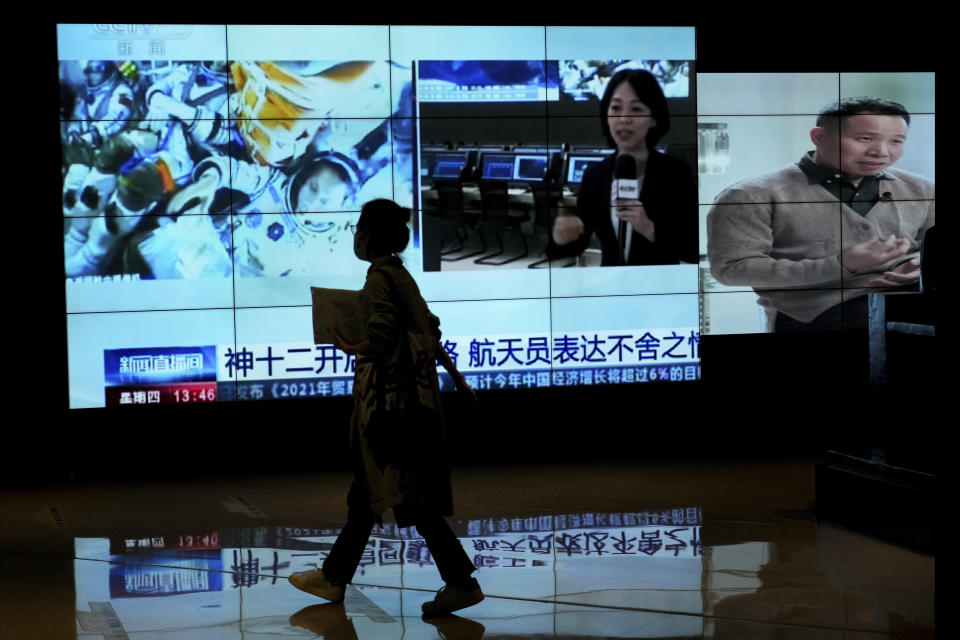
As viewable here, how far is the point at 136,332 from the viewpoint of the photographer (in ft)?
27.7

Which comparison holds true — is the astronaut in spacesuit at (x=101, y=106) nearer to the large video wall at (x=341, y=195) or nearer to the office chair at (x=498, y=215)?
the large video wall at (x=341, y=195)

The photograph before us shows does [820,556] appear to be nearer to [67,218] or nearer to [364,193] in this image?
[364,193]

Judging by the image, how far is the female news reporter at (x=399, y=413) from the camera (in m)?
4.79

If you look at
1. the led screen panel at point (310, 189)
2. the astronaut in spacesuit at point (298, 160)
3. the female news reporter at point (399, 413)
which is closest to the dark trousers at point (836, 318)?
the led screen panel at point (310, 189)

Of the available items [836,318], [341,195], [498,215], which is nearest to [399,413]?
[341,195]

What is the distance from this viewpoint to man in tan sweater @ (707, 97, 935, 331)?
30.7ft

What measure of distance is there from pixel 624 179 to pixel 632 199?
0.15 meters

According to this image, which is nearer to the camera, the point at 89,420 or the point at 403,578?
the point at 403,578

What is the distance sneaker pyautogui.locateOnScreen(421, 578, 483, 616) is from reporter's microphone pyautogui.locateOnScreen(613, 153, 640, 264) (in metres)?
4.51

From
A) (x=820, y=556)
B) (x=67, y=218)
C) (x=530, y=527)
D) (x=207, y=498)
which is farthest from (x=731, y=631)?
(x=67, y=218)

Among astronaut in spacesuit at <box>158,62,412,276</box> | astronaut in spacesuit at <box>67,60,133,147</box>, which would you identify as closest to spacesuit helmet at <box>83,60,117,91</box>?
astronaut in spacesuit at <box>67,60,133,147</box>

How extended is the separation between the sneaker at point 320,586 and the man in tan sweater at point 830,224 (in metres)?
4.96

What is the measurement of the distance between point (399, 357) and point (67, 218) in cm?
432

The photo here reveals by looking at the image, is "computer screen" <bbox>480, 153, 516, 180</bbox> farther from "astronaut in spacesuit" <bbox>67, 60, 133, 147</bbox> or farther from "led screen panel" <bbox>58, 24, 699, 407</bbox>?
"astronaut in spacesuit" <bbox>67, 60, 133, 147</bbox>
